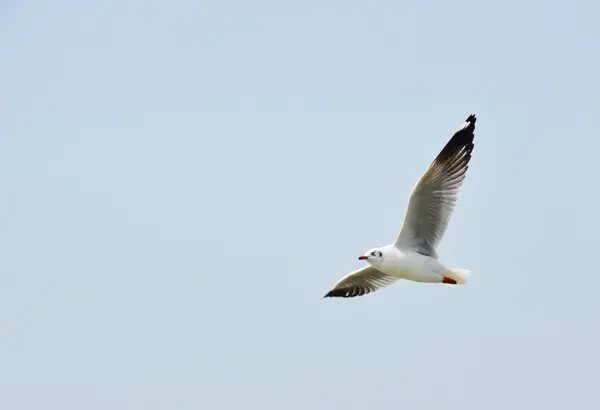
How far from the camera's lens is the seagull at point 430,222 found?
19.8 metres

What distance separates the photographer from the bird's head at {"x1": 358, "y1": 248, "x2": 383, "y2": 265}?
20109 millimetres

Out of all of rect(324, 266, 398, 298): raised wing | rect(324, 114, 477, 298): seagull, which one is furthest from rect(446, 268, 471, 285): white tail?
rect(324, 266, 398, 298): raised wing

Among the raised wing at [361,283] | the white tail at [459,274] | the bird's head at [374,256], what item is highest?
the raised wing at [361,283]

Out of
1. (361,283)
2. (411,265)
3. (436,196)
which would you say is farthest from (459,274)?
(361,283)

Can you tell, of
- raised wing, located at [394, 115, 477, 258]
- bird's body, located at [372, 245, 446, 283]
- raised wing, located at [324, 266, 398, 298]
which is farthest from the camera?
raised wing, located at [324, 266, 398, 298]

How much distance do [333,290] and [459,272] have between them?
4.45 metres

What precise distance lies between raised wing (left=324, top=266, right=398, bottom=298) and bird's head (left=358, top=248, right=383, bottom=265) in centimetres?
246

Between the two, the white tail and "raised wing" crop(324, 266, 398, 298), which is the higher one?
"raised wing" crop(324, 266, 398, 298)

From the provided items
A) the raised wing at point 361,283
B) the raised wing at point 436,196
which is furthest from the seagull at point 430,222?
the raised wing at point 361,283

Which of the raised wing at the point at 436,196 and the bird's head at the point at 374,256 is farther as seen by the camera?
the bird's head at the point at 374,256

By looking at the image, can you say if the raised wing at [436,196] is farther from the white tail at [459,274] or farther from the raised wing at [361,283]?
the raised wing at [361,283]

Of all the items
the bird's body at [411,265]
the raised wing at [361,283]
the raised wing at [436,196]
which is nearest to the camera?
the raised wing at [436,196]

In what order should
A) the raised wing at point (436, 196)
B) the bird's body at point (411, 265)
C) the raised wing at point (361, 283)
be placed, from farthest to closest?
the raised wing at point (361, 283) → the bird's body at point (411, 265) → the raised wing at point (436, 196)

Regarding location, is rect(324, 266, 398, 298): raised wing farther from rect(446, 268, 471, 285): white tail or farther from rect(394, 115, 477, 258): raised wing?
rect(446, 268, 471, 285): white tail
